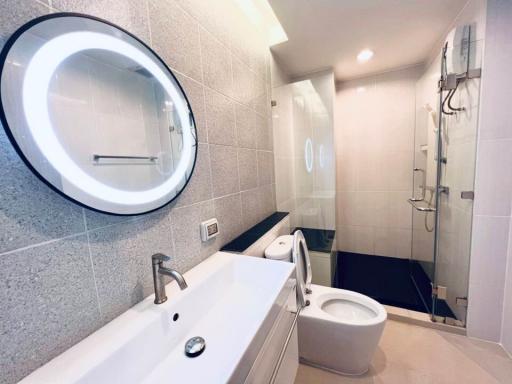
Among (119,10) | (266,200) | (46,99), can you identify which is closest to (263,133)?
(266,200)

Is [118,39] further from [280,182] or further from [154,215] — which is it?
[280,182]

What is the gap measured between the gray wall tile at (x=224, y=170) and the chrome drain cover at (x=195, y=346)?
0.67 m

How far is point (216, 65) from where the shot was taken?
1244 mm

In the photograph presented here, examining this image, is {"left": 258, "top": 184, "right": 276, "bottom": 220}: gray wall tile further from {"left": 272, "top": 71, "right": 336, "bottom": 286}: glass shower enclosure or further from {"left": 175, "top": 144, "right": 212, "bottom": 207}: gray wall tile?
{"left": 175, "top": 144, "right": 212, "bottom": 207}: gray wall tile

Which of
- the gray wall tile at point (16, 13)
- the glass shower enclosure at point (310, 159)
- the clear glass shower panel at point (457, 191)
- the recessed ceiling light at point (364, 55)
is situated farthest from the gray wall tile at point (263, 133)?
the clear glass shower panel at point (457, 191)

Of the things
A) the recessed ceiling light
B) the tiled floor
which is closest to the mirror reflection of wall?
the tiled floor

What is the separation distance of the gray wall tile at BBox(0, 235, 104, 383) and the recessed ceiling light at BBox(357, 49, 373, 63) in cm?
251

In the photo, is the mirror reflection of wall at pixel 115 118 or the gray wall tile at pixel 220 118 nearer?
the mirror reflection of wall at pixel 115 118

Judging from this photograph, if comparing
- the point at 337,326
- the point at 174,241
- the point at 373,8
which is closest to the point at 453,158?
the point at 373,8

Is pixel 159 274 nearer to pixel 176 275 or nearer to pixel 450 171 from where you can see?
pixel 176 275

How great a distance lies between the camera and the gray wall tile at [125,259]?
0.68 metres

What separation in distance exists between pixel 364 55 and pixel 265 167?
1488 millimetres

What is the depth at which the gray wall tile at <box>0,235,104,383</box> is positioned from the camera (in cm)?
49

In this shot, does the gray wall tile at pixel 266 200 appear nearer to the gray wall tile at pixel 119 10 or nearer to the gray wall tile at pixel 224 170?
the gray wall tile at pixel 224 170
